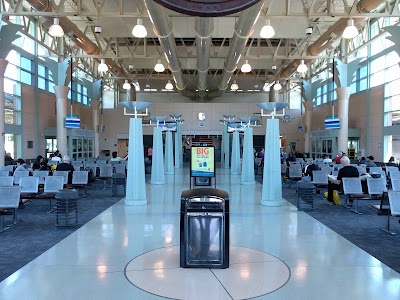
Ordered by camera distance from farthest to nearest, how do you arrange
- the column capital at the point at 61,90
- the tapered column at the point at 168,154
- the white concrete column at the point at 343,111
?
the column capital at the point at 61,90 < the white concrete column at the point at 343,111 < the tapered column at the point at 168,154

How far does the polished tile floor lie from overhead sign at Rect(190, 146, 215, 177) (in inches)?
169

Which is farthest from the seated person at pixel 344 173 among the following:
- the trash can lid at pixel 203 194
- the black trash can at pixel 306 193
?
the trash can lid at pixel 203 194

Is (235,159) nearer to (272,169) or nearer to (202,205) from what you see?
(272,169)

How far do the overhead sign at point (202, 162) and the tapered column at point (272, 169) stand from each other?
2.86 m

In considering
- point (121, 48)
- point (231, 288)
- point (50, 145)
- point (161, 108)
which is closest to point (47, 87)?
point (50, 145)

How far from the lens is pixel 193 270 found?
4.75 metres

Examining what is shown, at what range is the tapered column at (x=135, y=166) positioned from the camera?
9.89m

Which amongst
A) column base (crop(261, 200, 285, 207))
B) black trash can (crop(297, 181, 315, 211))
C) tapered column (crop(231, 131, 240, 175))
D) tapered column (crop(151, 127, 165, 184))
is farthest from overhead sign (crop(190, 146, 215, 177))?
tapered column (crop(231, 131, 240, 175))

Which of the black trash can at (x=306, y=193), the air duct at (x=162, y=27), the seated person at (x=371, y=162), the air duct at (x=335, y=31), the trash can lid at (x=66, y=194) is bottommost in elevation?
the black trash can at (x=306, y=193)

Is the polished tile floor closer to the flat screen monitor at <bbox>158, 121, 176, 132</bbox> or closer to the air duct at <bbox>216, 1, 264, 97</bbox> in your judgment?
the air duct at <bbox>216, 1, 264, 97</bbox>

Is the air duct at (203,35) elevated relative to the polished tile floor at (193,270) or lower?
elevated

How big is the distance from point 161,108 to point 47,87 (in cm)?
1064

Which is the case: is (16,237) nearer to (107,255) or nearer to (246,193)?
(107,255)

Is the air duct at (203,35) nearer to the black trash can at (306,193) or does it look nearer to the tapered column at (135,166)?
the tapered column at (135,166)
